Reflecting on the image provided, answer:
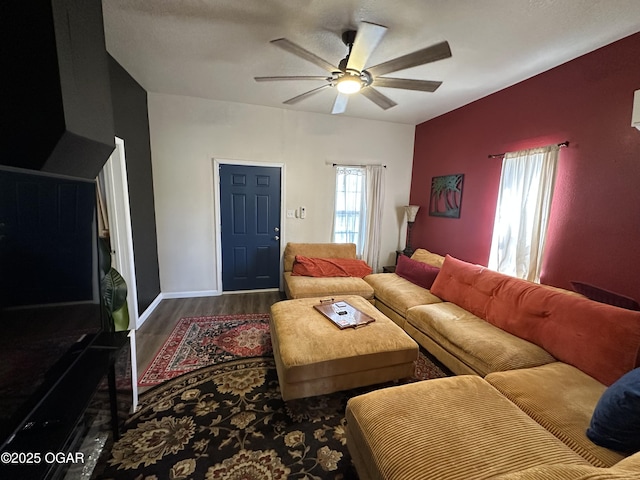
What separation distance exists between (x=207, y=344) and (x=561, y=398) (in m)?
2.67

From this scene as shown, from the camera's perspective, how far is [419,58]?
1.60m

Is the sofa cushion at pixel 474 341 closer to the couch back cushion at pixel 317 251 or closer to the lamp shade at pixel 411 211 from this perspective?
the couch back cushion at pixel 317 251

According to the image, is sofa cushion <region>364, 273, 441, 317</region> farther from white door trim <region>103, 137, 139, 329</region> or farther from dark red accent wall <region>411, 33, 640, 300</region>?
white door trim <region>103, 137, 139, 329</region>

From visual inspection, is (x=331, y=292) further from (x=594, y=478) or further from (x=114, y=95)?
(x=114, y=95)

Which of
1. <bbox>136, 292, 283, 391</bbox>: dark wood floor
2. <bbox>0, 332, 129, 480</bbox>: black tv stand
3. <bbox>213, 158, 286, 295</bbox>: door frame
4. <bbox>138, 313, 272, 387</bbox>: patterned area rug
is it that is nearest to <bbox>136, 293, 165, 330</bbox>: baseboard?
<bbox>136, 292, 283, 391</bbox>: dark wood floor

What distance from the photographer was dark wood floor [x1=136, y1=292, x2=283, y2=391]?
245cm

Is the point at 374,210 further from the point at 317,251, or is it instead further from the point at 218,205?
the point at 218,205

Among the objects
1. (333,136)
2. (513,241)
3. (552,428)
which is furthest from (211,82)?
(552,428)

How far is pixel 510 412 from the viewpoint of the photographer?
4.14 ft

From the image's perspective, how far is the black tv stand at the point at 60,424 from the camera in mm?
875

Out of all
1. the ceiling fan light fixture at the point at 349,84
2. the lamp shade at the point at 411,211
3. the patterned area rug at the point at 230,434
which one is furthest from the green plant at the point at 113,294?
the lamp shade at the point at 411,211

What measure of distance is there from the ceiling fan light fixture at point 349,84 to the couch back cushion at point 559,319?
2095mm

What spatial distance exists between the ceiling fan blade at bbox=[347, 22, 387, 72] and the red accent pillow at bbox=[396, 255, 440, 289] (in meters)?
2.34

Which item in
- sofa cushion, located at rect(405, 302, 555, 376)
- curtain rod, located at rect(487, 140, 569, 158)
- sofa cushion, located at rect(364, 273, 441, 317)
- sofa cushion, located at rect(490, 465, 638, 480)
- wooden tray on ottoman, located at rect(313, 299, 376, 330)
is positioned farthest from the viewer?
sofa cushion, located at rect(364, 273, 441, 317)
